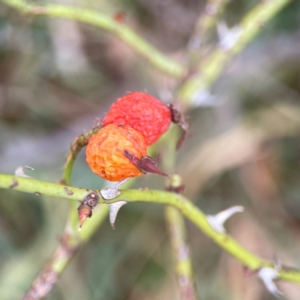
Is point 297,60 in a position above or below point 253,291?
above

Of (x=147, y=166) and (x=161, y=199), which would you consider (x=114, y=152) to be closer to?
(x=147, y=166)

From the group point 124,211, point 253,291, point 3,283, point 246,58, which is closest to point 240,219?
point 253,291

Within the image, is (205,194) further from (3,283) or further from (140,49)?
(3,283)

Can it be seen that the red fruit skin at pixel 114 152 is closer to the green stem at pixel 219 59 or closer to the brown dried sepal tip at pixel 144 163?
the brown dried sepal tip at pixel 144 163

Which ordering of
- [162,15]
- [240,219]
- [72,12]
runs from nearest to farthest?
[72,12], [240,219], [162,15]

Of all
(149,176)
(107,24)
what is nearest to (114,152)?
(107,24)

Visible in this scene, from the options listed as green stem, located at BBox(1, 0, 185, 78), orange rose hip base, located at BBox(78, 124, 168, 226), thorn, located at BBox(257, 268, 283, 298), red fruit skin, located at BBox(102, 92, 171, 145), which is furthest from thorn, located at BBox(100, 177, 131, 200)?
green stem, located at BBox(1, 0, 185, 78)
